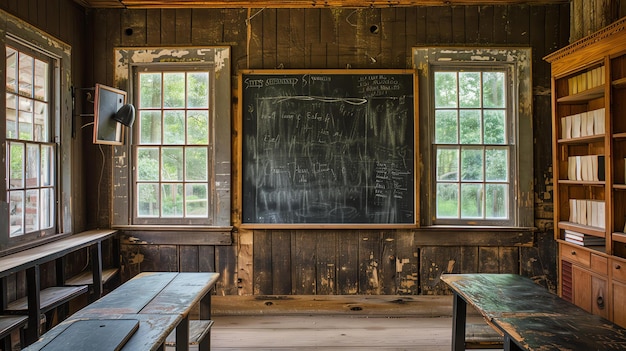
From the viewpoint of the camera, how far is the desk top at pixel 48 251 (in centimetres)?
250

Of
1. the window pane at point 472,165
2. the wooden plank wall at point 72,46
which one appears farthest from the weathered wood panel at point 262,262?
the window pane at point 472,165

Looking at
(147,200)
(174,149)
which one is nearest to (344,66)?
(174,149)

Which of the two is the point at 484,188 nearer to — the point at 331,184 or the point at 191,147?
the point at 331,184

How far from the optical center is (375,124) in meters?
3.78

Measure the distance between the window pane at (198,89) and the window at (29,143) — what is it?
1.14 meters

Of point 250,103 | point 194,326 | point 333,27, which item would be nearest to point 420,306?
point 194,326

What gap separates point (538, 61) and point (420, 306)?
2.55 metres

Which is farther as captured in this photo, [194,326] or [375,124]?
[375,124]

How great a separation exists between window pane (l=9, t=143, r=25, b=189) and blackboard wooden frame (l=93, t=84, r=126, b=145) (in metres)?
0.51

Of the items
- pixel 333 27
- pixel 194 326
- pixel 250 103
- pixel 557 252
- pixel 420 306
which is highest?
pixel 333 27

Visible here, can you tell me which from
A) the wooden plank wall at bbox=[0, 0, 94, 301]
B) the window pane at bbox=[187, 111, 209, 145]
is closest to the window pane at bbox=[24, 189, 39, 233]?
the wooden plank wall at bbox=[0, 0, 94, 301]

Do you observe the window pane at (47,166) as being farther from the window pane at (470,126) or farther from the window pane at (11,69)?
the window pane at (470,126)

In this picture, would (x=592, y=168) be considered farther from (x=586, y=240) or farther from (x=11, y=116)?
(x=11, y=116)

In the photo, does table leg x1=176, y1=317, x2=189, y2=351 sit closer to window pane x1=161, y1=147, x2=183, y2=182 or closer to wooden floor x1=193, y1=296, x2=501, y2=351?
wooden floor x1=193, y1=296, x2=501, y2=351
